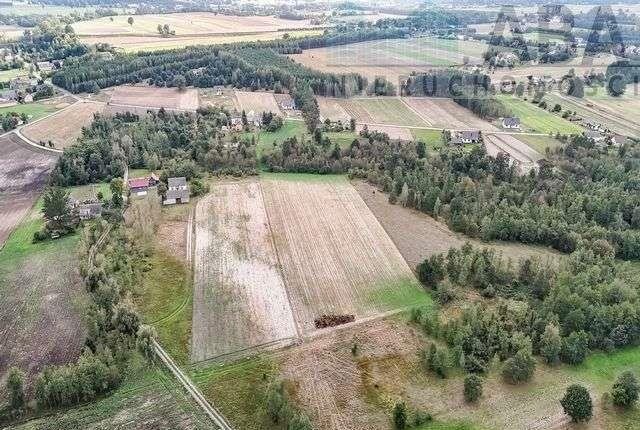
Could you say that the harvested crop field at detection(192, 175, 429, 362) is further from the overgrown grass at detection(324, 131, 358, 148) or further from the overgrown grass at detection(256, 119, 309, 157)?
the overgrown grass at detection(324, 131, 358, 148)

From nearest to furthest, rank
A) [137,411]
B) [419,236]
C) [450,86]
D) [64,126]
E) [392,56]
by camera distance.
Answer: [137,411], [419,236], [64,126], [450,86], [392,56]

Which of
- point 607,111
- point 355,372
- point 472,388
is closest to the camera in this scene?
point 472,388

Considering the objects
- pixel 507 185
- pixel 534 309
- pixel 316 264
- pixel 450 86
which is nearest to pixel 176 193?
pixel 316 264

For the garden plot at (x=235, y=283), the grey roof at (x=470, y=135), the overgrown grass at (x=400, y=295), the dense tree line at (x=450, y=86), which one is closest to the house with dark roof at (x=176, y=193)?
the garden plot at (x=235, y=283)

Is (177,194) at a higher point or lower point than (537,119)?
higher

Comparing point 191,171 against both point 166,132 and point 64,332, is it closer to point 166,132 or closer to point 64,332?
point 166,132

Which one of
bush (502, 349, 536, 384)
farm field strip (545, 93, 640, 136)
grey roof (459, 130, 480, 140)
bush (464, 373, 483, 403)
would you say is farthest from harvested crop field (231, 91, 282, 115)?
bush (464, 373, 483, 403)

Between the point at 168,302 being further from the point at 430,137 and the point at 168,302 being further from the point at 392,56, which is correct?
the point at 392,56
